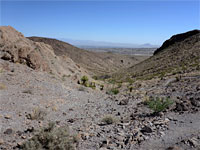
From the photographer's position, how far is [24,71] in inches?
565

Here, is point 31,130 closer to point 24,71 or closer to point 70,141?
point 70,141

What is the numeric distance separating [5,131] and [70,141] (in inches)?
88.1

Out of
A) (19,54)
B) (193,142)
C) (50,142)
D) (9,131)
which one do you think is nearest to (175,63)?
(19,54)

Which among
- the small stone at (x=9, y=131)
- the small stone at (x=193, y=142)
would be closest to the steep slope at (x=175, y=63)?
the small stone at (x=193, y=142)

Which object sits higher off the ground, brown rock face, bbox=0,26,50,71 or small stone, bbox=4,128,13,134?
brown rock face, bbox=0,26,50,71

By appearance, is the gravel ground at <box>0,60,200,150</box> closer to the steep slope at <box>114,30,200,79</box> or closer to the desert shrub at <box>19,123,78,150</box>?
the desert shrub at <box>19,123,78,150</box>

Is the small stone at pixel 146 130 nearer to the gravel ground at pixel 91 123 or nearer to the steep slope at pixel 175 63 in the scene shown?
the gravel ground at pixel 91 123

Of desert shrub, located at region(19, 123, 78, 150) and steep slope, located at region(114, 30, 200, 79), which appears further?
steep slope, located at region(114, 30, 200, 79)

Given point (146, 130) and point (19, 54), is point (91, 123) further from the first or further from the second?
point (19, 54)

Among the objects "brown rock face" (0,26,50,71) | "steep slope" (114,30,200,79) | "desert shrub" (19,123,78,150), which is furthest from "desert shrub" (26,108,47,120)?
"steep slope" (114,30,200,79)

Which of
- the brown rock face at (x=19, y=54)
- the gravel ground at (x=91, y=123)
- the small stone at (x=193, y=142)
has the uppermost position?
the brown rock face at (x=19, y=54)

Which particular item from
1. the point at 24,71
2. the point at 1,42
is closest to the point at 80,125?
the point at 24,71

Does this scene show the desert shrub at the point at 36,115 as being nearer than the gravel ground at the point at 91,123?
No

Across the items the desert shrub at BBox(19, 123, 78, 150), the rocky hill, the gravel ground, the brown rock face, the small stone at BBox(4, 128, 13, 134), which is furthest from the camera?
the brown rock face
